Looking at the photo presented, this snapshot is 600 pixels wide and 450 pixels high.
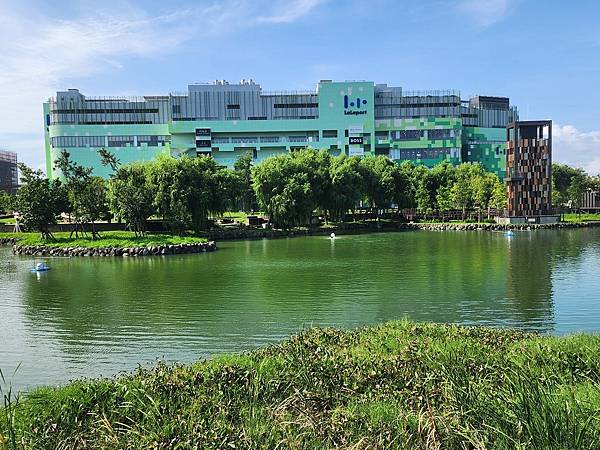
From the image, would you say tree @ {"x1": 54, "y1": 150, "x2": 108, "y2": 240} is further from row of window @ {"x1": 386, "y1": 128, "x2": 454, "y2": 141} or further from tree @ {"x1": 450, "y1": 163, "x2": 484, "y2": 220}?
row of window @ {"x1": 386, "y1": 128, "x2": 454, "y2": 141}

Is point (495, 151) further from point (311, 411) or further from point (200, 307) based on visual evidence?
point (311, 411)

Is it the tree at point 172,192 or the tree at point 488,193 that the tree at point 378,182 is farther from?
the tree at point 172,192

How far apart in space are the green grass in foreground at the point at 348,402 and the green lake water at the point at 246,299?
429cm

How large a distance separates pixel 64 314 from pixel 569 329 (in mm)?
15760

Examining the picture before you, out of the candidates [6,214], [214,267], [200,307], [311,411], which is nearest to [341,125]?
[6,214]

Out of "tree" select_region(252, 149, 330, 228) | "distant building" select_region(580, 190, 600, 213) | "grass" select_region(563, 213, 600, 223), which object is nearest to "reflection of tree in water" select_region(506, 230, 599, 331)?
"grass" select_region(563, 213, 600, 223)

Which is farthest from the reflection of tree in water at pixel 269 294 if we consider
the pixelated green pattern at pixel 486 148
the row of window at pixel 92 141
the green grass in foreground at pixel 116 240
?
the pixelated green pattern at pixel 486 148

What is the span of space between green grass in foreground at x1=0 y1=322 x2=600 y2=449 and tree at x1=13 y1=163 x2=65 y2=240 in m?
36.5

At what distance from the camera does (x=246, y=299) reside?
1964 cm

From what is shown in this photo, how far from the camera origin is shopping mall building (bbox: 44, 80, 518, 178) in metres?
88.4

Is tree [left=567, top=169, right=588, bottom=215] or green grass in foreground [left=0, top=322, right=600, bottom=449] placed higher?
tree [left=567, top=169, right=588, bottom=215]

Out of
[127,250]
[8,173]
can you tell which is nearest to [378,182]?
[127,250]

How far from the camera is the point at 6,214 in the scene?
70.2 metres

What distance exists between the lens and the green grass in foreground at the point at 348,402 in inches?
215
